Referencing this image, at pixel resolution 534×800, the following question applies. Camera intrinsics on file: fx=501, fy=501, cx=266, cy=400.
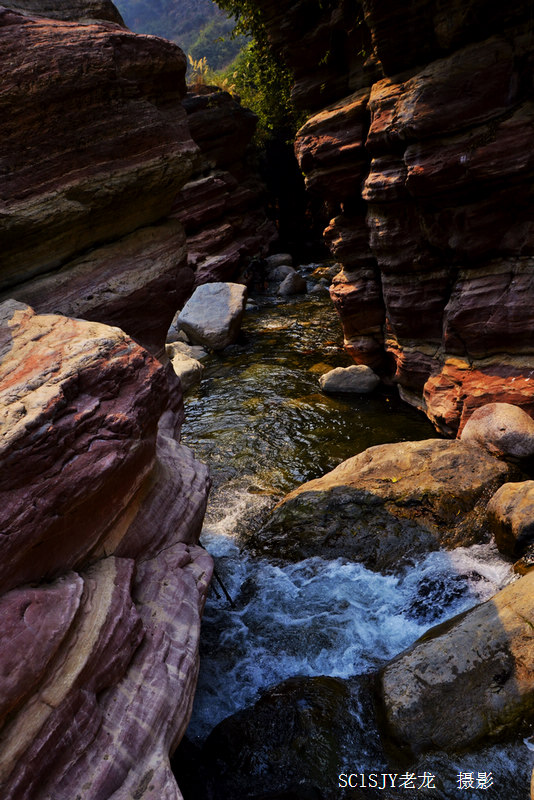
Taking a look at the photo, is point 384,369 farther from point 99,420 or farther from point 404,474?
point 99,420

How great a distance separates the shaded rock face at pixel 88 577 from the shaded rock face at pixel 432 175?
21.6 ft

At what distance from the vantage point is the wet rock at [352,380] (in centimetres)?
1234

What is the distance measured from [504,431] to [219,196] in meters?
19.5

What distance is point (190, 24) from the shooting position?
99062mm

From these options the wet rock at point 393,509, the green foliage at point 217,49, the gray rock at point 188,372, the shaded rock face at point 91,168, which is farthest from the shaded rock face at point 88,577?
the green foliage at point 217,49

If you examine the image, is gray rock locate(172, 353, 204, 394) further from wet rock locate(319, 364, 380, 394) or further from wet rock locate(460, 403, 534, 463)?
wet rock locate(460, 403, 534, 463)

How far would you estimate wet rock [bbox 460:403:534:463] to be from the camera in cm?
775

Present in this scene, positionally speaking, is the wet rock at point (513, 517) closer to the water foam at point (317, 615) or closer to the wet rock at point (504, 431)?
the water foam at point (317, 615)

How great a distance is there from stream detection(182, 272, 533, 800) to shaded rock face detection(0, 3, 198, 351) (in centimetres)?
343

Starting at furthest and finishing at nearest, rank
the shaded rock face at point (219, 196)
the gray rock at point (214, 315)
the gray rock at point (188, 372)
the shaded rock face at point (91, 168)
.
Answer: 1. the shaded rock face at point (219, 196)
2. the gray rock at point (214, 315)
3. the gray rock at point (188, 372)
4. the shaded rock face at point (91, 168)

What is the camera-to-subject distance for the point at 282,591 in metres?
6.80

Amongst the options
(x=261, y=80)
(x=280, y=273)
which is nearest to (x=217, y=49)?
(x=261, y=80)

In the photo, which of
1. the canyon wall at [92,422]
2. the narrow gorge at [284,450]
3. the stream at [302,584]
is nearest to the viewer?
the canyon wall at [92,422]

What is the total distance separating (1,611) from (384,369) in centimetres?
1081
